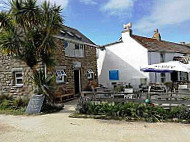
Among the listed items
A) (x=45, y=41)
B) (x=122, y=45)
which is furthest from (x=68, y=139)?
(x=122, y=45)

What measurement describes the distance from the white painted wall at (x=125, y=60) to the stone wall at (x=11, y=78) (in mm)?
9214

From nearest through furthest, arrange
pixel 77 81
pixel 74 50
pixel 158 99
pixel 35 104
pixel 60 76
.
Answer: pixel 158 99 → pixel 35 104 → pixel 60 76 → pixel 74 50 → pixel 77 81

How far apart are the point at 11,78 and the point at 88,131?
954 centimetres

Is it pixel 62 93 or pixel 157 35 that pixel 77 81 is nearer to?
pixel 62 93

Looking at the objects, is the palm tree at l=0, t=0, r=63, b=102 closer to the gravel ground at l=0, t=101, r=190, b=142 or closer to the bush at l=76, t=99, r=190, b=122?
the gravel ground at l=0, t=101, r=190, b=142

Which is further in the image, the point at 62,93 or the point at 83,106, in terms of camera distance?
the point at 62,93

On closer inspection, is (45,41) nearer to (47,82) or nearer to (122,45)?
(47,82)

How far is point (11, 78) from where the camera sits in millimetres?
14141

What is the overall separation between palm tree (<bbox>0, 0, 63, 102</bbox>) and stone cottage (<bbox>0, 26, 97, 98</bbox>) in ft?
7.99

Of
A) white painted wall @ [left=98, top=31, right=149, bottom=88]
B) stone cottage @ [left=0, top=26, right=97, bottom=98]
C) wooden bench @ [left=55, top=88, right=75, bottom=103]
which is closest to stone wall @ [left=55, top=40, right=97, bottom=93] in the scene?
stone cottage @ [left=0, top=26, right=97, bottom=98]

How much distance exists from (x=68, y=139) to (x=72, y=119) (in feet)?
8.10

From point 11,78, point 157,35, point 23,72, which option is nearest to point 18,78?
point 11,78

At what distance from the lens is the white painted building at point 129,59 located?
58.7 ft

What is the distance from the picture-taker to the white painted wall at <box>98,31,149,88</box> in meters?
18.0
